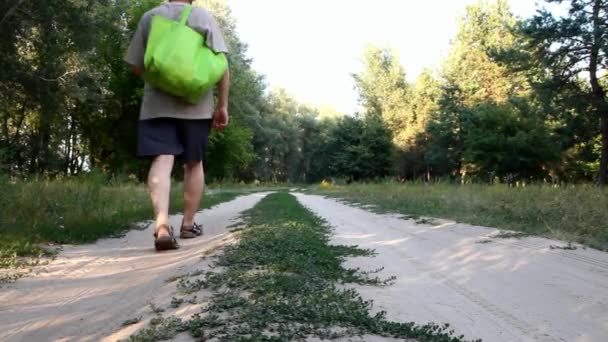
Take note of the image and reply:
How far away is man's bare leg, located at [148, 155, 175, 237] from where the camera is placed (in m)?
4.64

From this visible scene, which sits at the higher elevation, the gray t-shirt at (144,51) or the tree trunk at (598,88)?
the tree trunk at (598,88)

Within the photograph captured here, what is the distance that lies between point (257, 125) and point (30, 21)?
44.7 metres

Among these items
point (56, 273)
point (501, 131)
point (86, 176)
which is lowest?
point (56, 273)

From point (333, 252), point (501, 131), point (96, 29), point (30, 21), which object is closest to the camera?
point (333, 252)

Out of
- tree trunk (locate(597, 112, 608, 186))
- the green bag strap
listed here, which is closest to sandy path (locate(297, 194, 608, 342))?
the green bag strap

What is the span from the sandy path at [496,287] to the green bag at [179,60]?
2104 millimetres

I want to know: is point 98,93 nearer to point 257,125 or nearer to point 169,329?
point 169,329

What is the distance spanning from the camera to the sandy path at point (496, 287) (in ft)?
8.52

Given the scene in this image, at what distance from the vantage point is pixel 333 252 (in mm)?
4578

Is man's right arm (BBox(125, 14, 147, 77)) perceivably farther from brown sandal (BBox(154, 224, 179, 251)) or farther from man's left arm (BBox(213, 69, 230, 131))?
brown sandal (BBox(154, 224, 179, 251))

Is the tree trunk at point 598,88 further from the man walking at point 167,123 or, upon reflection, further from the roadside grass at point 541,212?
the man walking at point 167,123

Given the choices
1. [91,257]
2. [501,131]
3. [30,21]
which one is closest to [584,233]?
[91,257]

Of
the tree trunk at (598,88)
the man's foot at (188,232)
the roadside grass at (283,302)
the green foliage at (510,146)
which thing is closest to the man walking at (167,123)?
the man's foot at (188,232)

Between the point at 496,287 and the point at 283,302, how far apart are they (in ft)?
5.39
